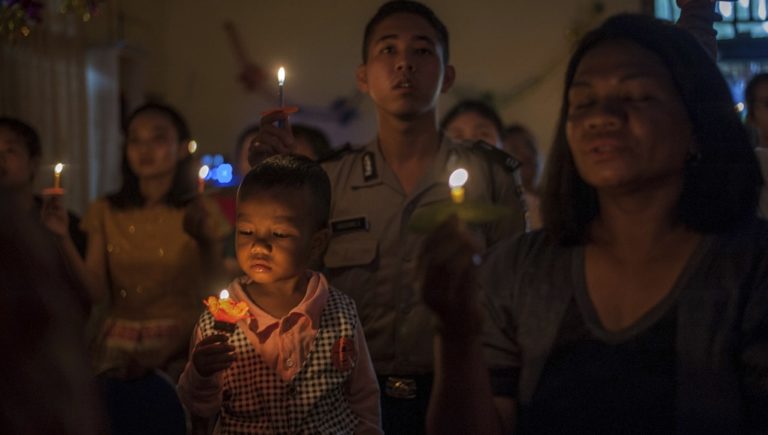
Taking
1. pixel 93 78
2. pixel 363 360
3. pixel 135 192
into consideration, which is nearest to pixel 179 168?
pixel 135 192

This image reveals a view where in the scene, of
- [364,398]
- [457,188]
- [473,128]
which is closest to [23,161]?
[473,128]

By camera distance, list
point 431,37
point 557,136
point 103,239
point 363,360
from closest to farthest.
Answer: point 557,136
point 363,360
point 431,37
point 103,239

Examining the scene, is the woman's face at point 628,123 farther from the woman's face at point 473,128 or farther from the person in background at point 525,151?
the person in background at point 525,151

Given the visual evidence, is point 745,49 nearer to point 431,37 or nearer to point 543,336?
point 431,37

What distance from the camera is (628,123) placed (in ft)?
5.62

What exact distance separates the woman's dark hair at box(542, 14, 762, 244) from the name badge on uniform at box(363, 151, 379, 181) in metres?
0.99

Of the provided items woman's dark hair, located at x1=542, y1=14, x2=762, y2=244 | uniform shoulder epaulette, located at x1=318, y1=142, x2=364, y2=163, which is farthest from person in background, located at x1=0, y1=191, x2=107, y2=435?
uniform shoulder epaulette, located at x1=318, y1=142, x2=364, y2=163

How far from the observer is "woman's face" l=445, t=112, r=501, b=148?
4355mm

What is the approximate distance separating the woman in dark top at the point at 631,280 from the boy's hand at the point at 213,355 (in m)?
0.45

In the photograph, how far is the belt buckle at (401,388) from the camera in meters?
2.55

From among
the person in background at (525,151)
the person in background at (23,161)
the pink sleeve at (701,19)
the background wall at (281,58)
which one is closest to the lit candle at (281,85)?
the pink sleeve at (701,19)

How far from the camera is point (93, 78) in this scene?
685 cm

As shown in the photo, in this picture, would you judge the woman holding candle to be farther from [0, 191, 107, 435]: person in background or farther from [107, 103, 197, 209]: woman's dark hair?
[0, 191, 107, 435]: person in background

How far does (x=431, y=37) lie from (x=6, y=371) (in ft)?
6.89
